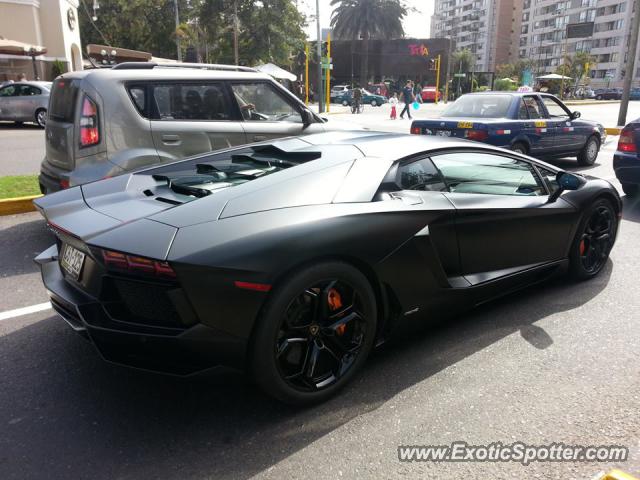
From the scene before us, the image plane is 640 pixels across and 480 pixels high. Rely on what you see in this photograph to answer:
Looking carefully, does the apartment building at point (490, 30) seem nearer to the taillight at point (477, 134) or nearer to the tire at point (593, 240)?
the taillight at point (477, 134)

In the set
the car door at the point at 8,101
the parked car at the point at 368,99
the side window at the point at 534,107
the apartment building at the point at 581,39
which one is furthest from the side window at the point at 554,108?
the apartment building at the point at 581,39

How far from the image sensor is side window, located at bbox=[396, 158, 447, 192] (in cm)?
314

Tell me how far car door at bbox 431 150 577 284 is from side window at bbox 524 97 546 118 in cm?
612

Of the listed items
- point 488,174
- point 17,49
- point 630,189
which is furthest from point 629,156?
point 17,49

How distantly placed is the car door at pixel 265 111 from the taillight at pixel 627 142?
4353 mm

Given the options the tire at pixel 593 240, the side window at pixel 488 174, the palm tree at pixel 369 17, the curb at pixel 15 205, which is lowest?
the curb at pixel 15 205

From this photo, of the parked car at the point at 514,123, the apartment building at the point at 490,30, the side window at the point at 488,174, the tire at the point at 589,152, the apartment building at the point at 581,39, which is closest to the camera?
the side window at the point at 488,174

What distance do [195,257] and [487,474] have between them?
1.55 metres

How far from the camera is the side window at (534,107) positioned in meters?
9.51

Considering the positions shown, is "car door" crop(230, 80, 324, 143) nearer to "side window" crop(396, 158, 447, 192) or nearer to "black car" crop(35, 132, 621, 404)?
"black car" crop(35, 132, 621, 404)

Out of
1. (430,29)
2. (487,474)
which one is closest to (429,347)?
(487,474)

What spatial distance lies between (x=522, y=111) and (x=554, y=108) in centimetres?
157

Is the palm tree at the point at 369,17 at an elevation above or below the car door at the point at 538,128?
above

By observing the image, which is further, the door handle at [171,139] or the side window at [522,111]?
the side window at [522,111]
